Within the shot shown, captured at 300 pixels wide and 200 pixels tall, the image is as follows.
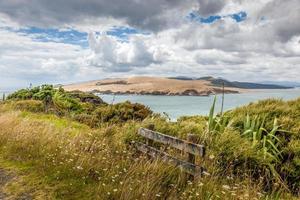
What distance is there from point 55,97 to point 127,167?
2255 centimetres

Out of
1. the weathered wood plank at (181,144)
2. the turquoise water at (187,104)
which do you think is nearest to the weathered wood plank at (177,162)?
the weathered wood plank at (181,144)

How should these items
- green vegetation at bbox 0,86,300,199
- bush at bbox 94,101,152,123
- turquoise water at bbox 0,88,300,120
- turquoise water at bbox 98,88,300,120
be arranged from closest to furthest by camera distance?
green vegetation at bbox 0,86,300,199, bush at bbox 94,101,152,123, turquoise water at bbox 0,88,300,120, turquoise water at bbox 98,88,300,120

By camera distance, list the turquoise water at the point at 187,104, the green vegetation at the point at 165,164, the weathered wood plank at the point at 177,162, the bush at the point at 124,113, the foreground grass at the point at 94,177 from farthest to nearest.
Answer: the turquoise water at the point at 187,104 < the bush at the point at 124,113 < the weathered wood plank at the point at 177,162 < the green vegetation at the point at 165,164 < the foreground grass at the point at 94,177

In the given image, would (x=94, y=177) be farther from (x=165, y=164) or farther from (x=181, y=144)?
(x=181, y=144)

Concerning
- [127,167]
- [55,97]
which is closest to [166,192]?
[127,167]

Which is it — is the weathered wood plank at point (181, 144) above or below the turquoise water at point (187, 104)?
above

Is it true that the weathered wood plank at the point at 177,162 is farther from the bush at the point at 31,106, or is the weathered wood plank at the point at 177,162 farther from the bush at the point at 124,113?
the bush at the point at 31,106

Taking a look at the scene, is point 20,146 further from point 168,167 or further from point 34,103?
point 34,103

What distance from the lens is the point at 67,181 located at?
6801 millimetres

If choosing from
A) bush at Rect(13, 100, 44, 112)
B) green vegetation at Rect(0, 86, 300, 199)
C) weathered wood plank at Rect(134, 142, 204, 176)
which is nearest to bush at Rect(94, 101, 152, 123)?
bush at Rect(13, 100, 44, 112)

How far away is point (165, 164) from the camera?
24.0 ft

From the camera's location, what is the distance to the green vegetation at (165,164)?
6316 mm

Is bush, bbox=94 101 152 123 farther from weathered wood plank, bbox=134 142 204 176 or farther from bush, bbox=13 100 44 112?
weathered wood plank, bbox=134 142 204 176

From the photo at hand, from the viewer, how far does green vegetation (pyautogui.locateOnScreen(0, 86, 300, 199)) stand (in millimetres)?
6316
